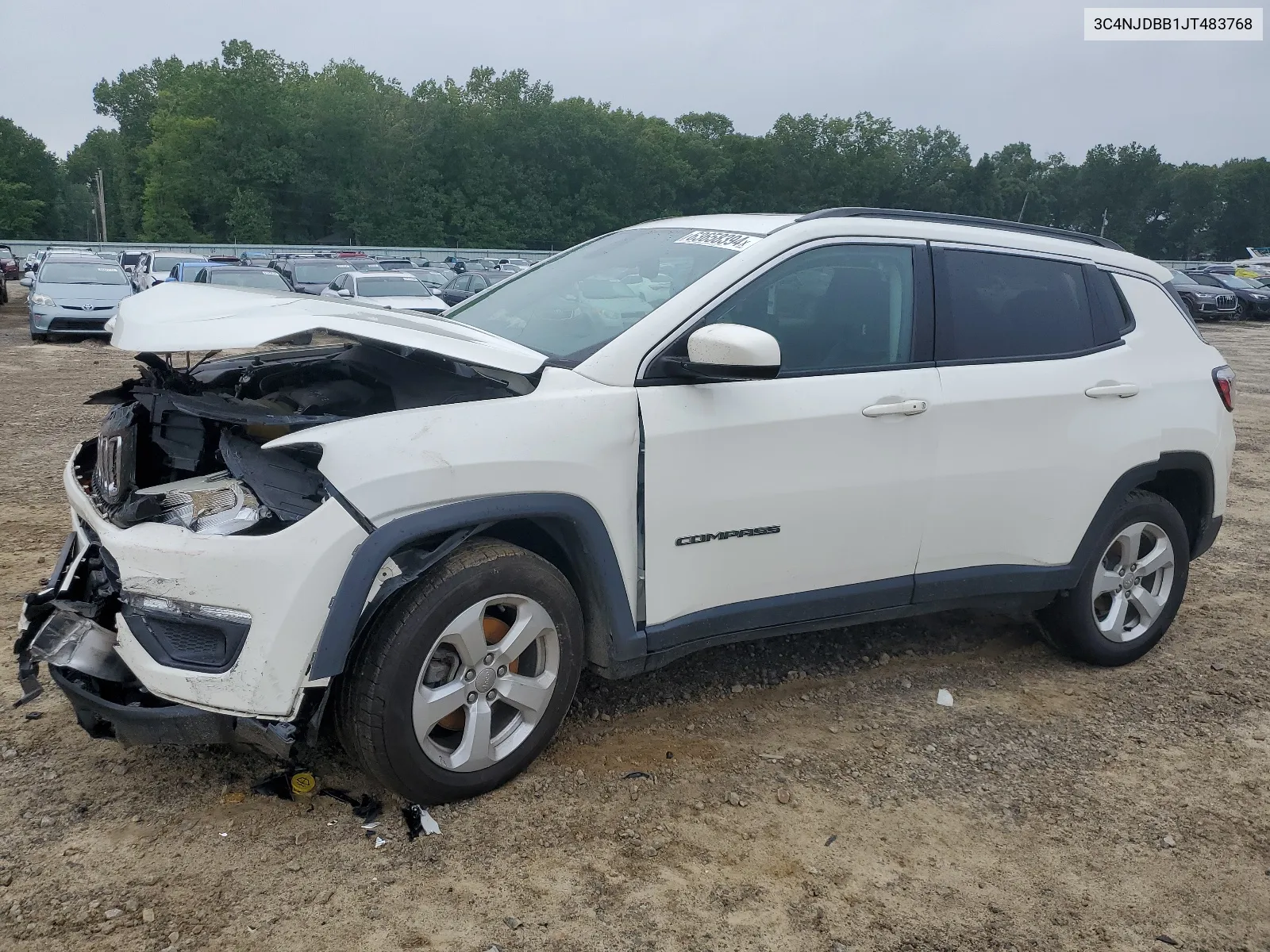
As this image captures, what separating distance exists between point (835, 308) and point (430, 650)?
1.91m

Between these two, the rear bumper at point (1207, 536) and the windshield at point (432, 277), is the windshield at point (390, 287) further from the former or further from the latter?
the rear bumper at point (1207, 536)

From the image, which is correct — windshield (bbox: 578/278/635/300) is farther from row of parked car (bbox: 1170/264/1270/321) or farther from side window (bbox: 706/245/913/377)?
row of parked car (bbox: 1170/264/1270/321)

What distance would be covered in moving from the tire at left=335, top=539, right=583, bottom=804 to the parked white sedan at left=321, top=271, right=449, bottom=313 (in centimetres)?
1450

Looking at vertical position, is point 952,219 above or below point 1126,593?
above

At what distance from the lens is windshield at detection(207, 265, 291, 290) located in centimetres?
1752

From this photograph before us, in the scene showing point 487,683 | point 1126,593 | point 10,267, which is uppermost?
point 10,267

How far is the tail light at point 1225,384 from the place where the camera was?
4.55 meters

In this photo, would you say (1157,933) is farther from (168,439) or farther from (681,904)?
(168,439)

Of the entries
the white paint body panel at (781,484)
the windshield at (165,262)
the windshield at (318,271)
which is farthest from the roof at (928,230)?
the windshield at (165,262)

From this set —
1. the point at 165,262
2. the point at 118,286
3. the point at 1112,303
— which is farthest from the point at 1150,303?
the point at 165,262

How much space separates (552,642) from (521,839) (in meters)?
0.59

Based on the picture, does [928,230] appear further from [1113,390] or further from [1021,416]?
[1113,390]

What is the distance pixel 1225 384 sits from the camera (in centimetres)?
456

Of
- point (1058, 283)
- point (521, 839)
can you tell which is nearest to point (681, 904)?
point (521, 839)
